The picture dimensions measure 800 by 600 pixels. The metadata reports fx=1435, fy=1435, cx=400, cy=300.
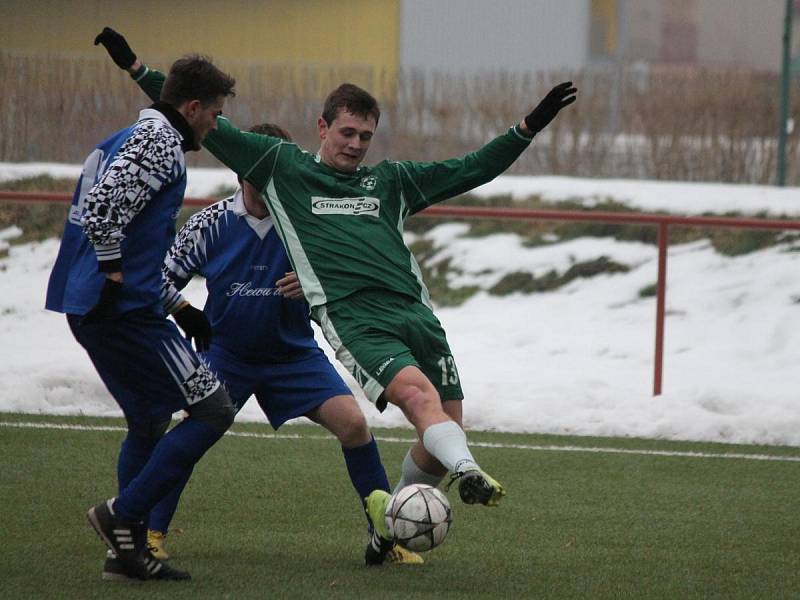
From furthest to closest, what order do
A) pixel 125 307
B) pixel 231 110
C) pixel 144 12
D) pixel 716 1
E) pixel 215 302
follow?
pixel 716 1, pixel 144 12, pixel 231 110, pixel 215 302, pixel 125 307

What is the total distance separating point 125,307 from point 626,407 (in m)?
5.52

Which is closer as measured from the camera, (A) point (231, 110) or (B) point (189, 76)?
(B) point (189, 76)

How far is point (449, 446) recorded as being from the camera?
5.14 m

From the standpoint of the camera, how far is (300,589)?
5176mm

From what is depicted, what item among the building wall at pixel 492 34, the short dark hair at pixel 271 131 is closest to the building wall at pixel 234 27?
the building wall at pixel 492 34

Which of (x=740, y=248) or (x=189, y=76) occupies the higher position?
(x=189, y=76)

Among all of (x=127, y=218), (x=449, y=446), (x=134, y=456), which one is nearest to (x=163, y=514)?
(x=134, y=456)

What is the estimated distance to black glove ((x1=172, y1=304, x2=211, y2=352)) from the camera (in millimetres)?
5262

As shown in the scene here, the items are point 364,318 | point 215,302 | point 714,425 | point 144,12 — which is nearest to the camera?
point 364,318

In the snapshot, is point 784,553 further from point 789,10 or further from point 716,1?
point 716,1

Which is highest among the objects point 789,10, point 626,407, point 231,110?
point 789,10

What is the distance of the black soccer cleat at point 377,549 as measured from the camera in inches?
221

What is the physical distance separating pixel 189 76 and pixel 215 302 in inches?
45.6

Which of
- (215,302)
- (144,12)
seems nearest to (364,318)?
(215,302)
